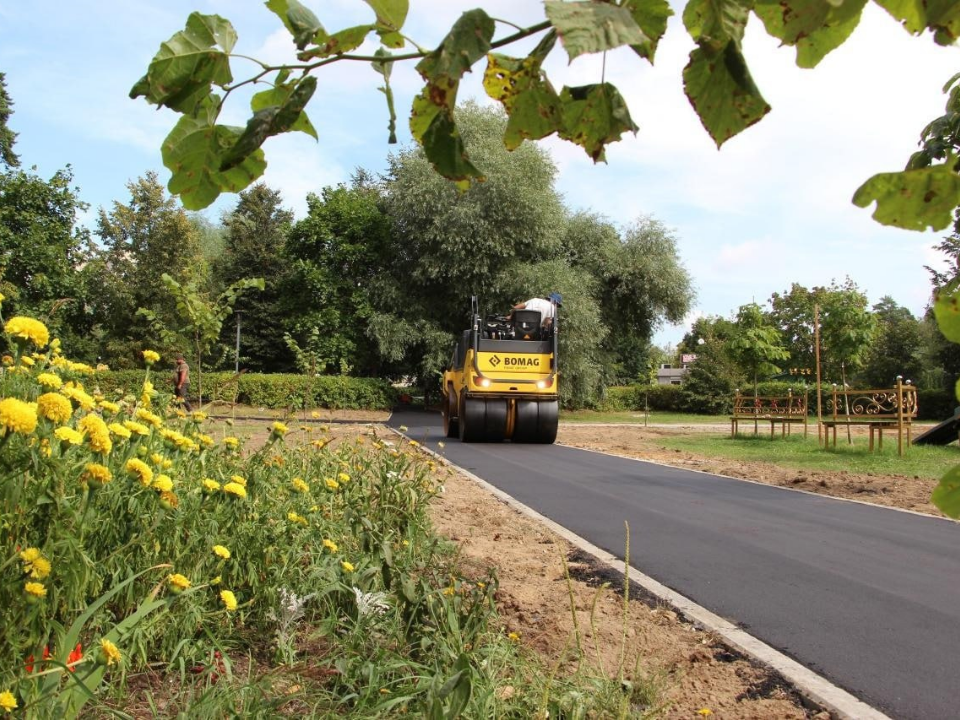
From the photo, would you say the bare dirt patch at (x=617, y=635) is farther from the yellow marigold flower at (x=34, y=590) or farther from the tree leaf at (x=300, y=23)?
the tree leaf at (x=300, y=23)

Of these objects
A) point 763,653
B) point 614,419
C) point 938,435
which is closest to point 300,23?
point 763,653

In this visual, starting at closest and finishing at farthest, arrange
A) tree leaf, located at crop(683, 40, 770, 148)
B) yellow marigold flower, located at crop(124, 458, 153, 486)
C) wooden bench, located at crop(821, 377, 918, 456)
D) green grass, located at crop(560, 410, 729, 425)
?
tree leaf, located at crop(683, 40, 770, 148)
yellow marigold flower, located at crop(124, 458, 153, 486)
wooden bench, located at crop(821, 377, 918, 456)
green grass, located at crop(560, 410, 729, 425)

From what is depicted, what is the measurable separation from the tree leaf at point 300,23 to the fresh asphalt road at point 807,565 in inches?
125

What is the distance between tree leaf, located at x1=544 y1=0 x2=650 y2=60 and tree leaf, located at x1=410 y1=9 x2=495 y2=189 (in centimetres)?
11

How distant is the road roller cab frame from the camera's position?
16.0 metres

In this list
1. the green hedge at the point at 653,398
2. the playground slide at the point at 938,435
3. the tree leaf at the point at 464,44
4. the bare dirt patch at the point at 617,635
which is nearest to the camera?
the tree leaf at the point at 464,44

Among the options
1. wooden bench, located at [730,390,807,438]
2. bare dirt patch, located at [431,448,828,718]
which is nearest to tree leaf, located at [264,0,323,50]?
bare dirt patch, located at [431,448,828,718]

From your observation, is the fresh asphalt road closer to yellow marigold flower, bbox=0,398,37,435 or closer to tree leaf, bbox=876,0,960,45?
tree leaf, bbox=876,0,960,45

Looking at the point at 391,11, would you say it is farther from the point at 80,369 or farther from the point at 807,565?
the point at 807,565

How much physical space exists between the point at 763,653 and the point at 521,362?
12977 millimetres

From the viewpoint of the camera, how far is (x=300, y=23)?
2.93 ft

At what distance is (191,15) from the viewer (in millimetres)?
900

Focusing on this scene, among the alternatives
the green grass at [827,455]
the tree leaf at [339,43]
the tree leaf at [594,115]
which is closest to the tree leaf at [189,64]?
the tree leaf at [339,43]

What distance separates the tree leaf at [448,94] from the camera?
29.5 inches
